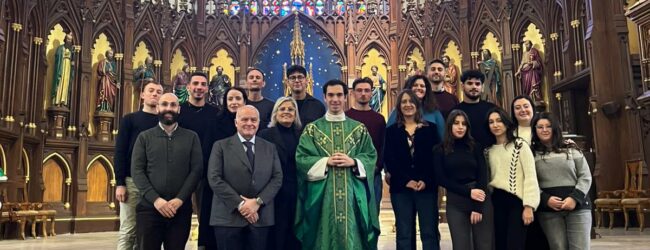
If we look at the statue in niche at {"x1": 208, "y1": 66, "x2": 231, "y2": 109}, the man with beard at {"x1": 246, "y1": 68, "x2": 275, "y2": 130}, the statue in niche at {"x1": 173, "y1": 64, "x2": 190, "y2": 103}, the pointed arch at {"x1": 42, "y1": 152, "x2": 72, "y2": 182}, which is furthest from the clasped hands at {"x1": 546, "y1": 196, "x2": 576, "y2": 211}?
the statue in niche at {"x1": 208, "y1": 66, "x2": 231, "y2": 109}

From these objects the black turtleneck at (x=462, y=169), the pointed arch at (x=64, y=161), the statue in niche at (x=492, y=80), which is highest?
the statue in niche at (x=492, y=80)

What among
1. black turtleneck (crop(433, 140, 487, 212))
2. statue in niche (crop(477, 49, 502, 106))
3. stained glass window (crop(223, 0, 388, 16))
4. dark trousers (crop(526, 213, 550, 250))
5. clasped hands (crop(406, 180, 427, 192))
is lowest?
dark trousers (crop(526, 213, 550, 250))

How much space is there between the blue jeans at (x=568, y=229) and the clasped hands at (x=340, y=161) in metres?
1.51

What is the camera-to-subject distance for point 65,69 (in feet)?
40.4

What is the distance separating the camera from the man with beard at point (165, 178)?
13.7 ft

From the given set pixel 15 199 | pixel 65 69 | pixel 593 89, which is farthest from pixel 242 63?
pixel 593 89

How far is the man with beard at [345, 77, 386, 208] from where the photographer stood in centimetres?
493

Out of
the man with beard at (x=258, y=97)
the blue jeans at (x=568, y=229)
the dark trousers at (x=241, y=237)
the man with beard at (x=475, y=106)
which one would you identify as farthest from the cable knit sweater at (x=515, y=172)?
the man with beard at (x=258, y=97)

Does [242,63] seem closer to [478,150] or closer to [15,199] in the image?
[15,199]

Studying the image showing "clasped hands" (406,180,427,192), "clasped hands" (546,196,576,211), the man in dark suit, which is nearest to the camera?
"clasped hands" (546,196,576,211)

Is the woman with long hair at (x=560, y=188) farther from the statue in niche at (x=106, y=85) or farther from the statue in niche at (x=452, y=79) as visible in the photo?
the statue in niche at (x=106, y=85)

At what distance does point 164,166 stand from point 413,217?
6.70 feet

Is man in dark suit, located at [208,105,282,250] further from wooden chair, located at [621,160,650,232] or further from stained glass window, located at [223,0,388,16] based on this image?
stained glass window, located at [223,0,388,16]

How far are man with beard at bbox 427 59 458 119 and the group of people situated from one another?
1.29 ft
